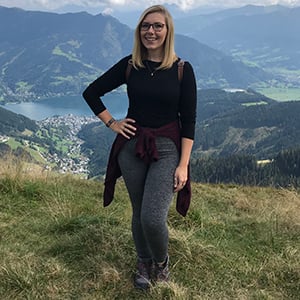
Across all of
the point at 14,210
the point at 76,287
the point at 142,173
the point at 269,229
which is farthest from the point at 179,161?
the point at 14,210

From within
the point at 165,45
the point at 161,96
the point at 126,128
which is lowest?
the point at 126,128

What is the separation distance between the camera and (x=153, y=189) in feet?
11.2

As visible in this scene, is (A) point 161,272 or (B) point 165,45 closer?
(B) point 165,45

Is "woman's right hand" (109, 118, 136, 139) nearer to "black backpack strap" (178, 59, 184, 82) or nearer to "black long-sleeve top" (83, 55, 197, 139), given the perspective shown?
"black long-sleeve top" (83, 55, 197, 139)

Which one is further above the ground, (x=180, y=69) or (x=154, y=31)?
(x=154, y=31)

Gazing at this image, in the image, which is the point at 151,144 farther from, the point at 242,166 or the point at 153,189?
the point at 242,166

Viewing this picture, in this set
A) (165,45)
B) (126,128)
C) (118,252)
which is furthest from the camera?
(118,252)

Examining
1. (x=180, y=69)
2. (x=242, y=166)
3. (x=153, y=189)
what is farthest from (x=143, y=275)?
(x=242, y=166)

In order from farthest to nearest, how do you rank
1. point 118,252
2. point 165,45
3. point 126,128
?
1. point 118,252
2. point 126,128
3. point 165,45

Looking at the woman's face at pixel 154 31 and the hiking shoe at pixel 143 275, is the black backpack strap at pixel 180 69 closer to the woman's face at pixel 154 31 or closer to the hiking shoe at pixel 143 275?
the woman's face at pixel 154 31

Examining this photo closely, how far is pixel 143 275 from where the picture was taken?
3873mm

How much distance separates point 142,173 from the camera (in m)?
3.57

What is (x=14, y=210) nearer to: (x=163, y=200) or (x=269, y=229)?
(x=163, y=200)

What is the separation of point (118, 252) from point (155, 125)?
1.72m
